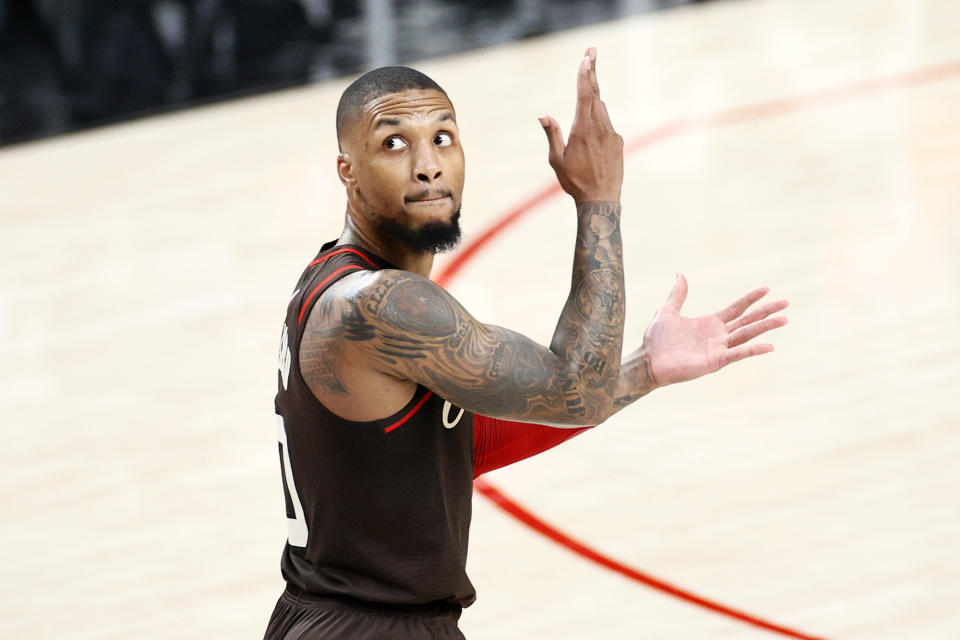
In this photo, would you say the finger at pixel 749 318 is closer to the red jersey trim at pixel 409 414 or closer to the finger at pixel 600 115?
the finger at pixel 600 115

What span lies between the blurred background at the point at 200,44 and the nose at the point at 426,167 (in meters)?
6.36

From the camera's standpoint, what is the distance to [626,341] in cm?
501

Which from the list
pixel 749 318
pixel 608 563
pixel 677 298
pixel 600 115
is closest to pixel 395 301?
pixel 600 115

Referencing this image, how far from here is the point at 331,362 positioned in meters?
2.05

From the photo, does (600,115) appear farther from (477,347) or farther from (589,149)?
(477,347)

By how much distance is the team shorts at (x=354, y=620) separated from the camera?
2.24 m

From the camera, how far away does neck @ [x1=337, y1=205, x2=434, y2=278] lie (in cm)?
221

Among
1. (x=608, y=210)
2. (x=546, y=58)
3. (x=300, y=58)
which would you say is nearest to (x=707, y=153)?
(x=546, y=58)

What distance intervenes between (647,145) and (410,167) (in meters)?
4.85

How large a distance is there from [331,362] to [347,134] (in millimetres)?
378

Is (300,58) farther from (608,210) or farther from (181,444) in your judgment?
(608,210)

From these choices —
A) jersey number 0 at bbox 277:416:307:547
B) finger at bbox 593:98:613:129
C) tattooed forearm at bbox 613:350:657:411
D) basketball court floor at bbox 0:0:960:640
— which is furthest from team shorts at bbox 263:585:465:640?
basketball court floor at bbox 0:0:960:640

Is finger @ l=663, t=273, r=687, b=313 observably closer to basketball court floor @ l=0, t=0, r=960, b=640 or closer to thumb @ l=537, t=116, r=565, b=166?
thumb @ l=537, t=116, r=565, b=166

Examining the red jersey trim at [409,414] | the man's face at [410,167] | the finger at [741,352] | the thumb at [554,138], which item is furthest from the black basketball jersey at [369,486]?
the finger at [741,352]
